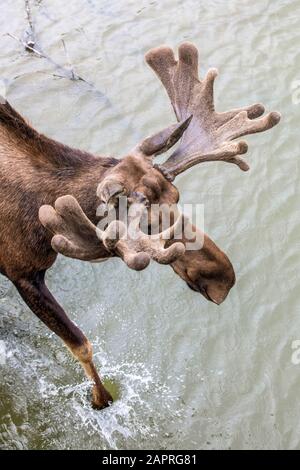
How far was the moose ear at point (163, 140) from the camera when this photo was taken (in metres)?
3.74

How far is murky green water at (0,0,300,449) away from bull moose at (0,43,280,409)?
384 mm

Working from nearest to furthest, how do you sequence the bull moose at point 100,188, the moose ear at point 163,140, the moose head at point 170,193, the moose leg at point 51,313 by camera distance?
the moose head at point 170,193 → the bull moose at point 100,188 → the moose ear at point 163,140 → the moose leg at point 51,313

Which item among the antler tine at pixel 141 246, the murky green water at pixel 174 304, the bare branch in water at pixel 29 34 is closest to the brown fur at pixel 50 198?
the antler tine at pixel 141 246

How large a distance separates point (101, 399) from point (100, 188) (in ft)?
5.35

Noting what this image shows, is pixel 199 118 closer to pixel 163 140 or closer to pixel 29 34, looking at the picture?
pixel 163 140

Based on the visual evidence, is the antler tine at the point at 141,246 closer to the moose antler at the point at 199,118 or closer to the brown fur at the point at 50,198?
the brown fur at the point at 50,198

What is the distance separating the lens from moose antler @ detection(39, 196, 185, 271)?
3318mm

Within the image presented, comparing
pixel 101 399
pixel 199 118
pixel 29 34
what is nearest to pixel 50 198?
pixel 199 118

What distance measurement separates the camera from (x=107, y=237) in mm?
3359

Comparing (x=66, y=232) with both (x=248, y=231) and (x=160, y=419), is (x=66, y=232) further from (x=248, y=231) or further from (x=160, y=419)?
(x=248, y=231)

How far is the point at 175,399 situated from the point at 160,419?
19 centimetres

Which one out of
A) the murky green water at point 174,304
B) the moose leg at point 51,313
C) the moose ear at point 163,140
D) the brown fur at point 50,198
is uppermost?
the moose ear at point 163,140

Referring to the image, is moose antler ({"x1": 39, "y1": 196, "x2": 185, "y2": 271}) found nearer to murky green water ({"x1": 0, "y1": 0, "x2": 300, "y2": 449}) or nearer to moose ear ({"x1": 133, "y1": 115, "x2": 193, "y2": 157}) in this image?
moose ear ({"x1": 133, "y1": 115, "x2": 193, "y2": 157})

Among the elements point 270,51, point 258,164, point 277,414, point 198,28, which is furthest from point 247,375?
point 198,28
